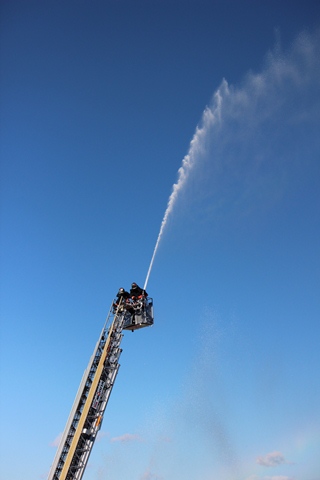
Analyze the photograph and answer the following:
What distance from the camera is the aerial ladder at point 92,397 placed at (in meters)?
16.4

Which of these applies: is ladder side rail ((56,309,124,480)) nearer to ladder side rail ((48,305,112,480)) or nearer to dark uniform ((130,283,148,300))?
ladder side rail ((48,305,112,480))

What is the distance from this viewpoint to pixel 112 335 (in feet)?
61.3

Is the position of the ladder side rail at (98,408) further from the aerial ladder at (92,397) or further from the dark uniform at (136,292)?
the dark uniform at (136,292)

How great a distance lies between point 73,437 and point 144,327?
20.6 feet

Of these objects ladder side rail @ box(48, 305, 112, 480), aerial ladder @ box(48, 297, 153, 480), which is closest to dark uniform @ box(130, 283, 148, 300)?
aerial ladder @ box(48, 297, 153, 480)

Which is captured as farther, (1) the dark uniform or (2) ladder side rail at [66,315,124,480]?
(1) the dark uniform

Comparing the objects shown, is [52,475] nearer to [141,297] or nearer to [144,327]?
[144,327]

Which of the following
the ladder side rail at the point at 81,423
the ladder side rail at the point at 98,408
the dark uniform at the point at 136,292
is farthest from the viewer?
the dark uniform at the point at 136,292

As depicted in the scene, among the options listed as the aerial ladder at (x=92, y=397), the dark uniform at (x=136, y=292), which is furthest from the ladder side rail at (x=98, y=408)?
the dark uniform at (x=136, y=292)

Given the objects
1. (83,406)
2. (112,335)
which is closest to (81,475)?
(83,406)

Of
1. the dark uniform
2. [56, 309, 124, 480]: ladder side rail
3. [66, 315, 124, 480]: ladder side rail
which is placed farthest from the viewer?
the dark uniform

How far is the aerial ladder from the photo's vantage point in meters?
16.4

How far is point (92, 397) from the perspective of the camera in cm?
1708

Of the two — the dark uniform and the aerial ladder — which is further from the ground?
the dark uniform
